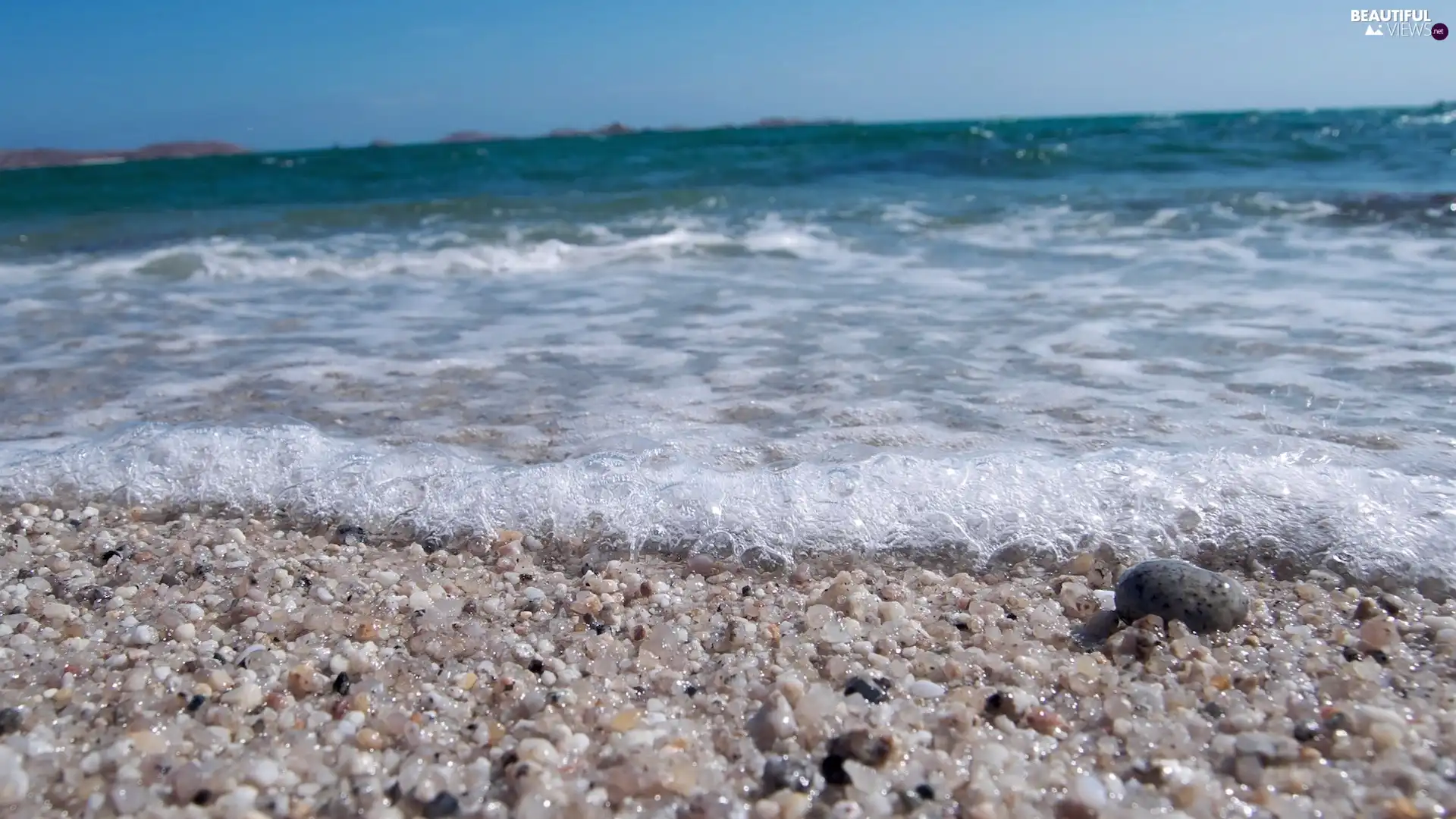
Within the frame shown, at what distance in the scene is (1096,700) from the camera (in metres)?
1.83

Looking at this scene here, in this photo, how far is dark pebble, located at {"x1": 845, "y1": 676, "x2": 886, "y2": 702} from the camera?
72.3 inches

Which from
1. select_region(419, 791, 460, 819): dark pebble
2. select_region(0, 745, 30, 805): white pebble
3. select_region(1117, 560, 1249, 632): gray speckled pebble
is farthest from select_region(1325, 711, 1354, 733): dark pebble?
select_region(0, 745, 30, 805): white pebble

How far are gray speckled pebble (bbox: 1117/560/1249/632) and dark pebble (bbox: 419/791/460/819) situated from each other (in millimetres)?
1411

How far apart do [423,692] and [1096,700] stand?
1261 millimetres

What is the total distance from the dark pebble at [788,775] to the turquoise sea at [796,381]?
0.92m

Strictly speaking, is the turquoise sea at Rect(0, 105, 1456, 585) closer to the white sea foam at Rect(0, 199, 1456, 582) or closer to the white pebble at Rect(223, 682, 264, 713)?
the white sea foam at Rect(0, 199, 1456, 582)

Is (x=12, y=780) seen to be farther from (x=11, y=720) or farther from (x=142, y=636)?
(x=142, y=636)

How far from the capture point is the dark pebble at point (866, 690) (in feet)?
6.02

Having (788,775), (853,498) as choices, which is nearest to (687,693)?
(788,775)

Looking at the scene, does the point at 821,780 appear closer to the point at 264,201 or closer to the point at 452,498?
the point at 452,498

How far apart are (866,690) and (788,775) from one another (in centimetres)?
29

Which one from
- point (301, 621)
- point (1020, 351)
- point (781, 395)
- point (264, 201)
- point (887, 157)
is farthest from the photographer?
point (887, 157)

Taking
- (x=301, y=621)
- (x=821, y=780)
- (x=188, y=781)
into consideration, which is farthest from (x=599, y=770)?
(x=301, y=621)

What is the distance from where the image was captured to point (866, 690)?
1850 millimetres
